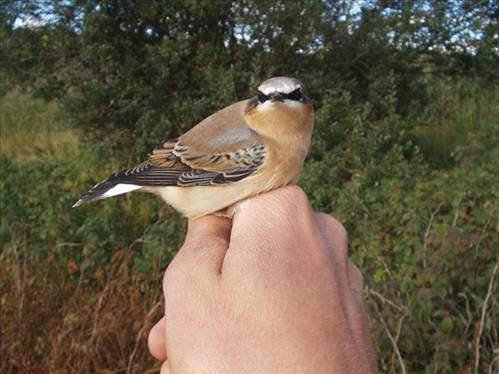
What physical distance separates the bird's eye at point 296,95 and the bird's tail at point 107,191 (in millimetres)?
996

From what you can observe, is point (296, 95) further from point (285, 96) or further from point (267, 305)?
point (267, 305)

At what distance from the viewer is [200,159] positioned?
10.6 feet

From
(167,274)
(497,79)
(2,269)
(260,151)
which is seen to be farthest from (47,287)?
(497,79)

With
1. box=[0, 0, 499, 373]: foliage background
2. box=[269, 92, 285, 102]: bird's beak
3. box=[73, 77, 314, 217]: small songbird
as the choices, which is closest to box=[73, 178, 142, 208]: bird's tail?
box=[73, 77, 314, 217]: small songbird

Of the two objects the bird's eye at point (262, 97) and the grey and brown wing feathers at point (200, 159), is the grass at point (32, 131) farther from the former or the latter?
the bird's eye at point (262, 97)

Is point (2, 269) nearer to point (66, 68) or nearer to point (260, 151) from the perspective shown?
point (260, 151)

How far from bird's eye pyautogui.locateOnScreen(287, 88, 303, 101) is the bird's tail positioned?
1.00m

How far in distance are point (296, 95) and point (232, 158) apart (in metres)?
0.50

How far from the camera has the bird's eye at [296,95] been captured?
3072 mm

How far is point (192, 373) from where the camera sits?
1731mm

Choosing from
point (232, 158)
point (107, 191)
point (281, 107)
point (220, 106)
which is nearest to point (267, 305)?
point (232, 158)

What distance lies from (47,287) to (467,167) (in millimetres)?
4664

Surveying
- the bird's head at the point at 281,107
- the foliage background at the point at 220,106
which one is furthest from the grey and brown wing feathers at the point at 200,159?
the foliage background at the point at 220,106

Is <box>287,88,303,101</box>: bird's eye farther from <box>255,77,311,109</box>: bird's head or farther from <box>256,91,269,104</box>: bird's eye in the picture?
<box>256,91,269,104</box>: bird's eye
